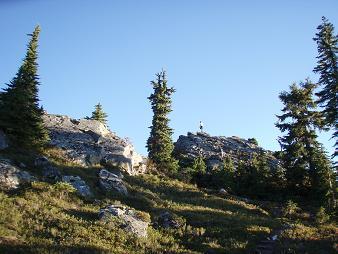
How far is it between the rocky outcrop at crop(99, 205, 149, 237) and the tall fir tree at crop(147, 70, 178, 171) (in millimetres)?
25272

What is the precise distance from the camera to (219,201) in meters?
40.2

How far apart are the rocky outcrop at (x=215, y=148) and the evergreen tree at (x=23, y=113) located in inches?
1156

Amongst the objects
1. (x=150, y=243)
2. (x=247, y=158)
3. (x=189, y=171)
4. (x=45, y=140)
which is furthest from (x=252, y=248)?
(x=247, y=158)

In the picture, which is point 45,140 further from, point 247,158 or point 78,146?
point 247,158

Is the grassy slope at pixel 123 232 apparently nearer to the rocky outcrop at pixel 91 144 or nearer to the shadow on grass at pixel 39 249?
the shadow on grass at pixel 39 249

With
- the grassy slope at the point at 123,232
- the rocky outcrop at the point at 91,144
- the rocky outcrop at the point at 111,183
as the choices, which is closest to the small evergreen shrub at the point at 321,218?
the grassy slope at the point at 123,232

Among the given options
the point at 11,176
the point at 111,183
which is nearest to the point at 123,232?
the point at 11,176

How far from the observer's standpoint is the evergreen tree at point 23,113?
38.1 meters

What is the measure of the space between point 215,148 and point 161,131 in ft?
58.9

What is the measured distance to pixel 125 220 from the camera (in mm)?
26094

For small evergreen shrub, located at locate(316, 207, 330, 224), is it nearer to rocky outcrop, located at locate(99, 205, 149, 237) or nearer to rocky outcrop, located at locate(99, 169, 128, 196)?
rocky outcrop, located at locate(99, 205, 149, 237)

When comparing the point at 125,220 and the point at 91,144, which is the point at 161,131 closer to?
A: the point at 91,144

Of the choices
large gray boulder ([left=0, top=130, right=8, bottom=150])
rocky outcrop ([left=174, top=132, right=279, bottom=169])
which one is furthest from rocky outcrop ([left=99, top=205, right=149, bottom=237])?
rocky outcrop ([left=174, top=132, right=279, bottom=169])

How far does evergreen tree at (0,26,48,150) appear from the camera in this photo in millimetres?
38125
